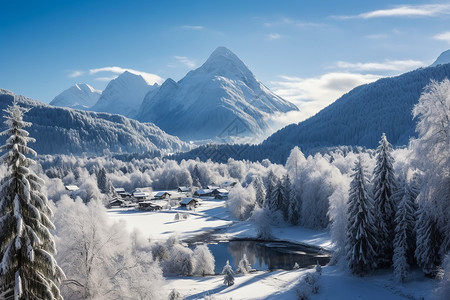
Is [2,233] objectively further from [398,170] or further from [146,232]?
[146,232]

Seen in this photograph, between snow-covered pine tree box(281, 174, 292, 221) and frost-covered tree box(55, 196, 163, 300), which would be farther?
snow-covered pine tree box(281, 174, 292, 221)

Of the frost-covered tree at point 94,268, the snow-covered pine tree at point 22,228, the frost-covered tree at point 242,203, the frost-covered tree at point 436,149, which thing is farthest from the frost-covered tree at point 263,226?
the snow-covered pine tree at point 22,228

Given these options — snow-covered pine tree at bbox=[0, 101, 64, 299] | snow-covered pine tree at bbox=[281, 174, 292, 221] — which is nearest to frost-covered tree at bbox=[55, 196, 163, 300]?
snow-covered pine tree at bbox=[0, 101, 64, 299]

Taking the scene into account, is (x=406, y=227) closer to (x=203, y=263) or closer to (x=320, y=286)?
(x=320, y=286)

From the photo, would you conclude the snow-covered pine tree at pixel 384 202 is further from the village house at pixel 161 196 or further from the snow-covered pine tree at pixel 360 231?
the village house at pixel 161 196

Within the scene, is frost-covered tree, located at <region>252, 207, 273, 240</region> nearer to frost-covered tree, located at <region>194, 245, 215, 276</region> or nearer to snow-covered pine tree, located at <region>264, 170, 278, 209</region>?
snow-covered pine tree, located at <region>264, 170, 278, 209</region>

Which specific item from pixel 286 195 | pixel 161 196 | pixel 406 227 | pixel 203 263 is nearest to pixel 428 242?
pixel 406 227
